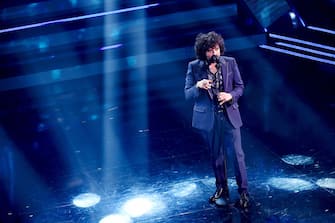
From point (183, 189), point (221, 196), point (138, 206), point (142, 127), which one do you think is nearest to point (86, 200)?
point (138, 206)

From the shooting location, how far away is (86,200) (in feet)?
17.4

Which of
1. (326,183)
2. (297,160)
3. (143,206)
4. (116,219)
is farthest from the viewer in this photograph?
(297,160)

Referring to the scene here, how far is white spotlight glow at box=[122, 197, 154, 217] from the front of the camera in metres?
4.87

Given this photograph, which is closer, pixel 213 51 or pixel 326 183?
pixel 213 51

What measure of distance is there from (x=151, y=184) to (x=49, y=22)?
5.84 metres

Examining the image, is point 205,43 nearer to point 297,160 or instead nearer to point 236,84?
point 236,84

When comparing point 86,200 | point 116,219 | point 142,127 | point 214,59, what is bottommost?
point 116,219

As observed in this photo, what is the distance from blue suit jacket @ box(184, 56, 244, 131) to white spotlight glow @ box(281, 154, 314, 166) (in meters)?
1.73

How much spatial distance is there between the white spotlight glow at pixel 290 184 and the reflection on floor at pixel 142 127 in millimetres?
11

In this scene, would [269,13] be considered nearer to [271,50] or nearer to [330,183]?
[271,50]

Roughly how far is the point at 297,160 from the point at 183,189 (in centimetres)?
157

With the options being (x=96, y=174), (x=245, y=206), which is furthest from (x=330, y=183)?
(x=96, y=174)

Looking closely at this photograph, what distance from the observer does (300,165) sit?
5.75 metres

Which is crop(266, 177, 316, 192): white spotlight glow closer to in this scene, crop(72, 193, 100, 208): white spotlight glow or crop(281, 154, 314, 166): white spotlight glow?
crop(281, 154, 314, 166): white spotlight glow
